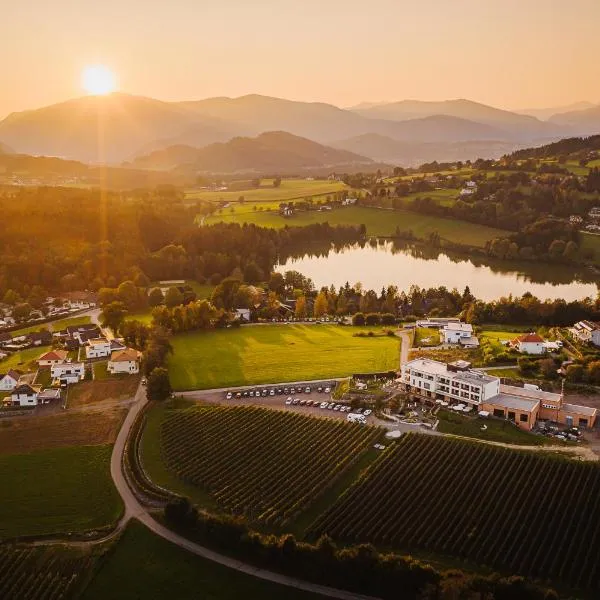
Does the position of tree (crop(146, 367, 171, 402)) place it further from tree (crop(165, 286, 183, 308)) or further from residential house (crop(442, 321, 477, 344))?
tree (crop(165, 286, 183, 308))

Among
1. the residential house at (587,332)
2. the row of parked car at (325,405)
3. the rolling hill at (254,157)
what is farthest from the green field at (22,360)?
the rolling hill at (254,157)

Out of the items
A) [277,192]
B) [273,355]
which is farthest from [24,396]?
[277,192]

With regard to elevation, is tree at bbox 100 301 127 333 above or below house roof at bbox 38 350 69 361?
above

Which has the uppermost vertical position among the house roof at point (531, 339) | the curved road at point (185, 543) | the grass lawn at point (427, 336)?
the house roof at point (531, 339)

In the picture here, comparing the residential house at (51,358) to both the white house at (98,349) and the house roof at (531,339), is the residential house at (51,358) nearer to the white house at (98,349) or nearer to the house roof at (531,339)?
the white house at (98,349)

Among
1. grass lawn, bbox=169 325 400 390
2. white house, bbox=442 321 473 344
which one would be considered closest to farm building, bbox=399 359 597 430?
grass lawn, bbox=169 325 400 390

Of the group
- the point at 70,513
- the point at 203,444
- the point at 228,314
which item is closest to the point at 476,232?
the point at 228,314

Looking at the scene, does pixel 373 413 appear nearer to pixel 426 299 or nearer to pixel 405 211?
pixel 426 299
